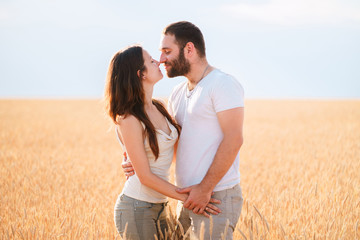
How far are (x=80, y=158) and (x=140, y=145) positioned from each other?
18.8ft

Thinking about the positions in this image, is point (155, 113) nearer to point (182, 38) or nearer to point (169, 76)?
point (169, 76)

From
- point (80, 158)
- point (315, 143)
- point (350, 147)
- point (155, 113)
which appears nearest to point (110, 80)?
point (155, 113)

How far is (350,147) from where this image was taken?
343 inches

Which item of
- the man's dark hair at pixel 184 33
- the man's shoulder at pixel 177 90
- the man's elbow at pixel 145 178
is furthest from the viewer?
the man's shoulder at pixel 177 90

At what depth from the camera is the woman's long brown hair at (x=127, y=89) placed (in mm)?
2709

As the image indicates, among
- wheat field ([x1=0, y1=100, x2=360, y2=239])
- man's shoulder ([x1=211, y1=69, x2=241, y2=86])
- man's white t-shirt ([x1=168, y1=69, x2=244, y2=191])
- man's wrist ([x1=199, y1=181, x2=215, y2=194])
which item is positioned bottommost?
wheat field ([x1=0, y1=100, x2=360, y2=239])

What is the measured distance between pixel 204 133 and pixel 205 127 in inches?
1.9

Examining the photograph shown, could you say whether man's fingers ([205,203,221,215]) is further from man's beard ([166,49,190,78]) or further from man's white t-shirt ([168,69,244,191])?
man's beard ([166,49,190,78])

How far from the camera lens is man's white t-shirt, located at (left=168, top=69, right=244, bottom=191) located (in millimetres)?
2719

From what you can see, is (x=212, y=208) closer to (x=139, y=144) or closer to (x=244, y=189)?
(x=139, y=144)

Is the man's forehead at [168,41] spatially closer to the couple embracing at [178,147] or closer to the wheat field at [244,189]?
the couple embracing at [178,147]

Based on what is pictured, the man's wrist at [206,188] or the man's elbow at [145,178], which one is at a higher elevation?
the man's elbow at [145,178]

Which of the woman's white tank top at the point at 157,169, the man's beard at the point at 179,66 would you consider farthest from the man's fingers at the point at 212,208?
the man's beard at the point at 179,66

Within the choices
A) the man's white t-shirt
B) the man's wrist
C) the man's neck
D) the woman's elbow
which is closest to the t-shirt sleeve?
the man's white t-shirt
